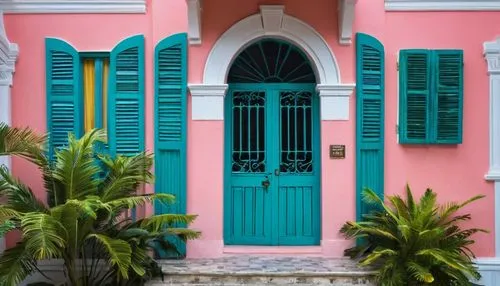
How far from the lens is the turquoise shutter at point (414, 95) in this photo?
243 inches

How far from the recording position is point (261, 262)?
5.95 meters

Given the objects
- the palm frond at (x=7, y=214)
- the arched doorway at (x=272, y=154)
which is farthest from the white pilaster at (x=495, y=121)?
the palm frond at (x=7, y=214)

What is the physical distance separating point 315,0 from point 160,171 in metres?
2.83

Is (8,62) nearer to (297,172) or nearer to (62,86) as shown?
(62,86)

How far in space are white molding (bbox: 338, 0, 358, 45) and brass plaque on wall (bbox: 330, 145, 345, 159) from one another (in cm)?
127

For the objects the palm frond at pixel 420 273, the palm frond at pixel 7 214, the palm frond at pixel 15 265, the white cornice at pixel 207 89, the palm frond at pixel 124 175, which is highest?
the white cornice at pixel 207 89

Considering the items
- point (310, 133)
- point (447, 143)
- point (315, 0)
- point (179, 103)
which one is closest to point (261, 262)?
point (310, 133)

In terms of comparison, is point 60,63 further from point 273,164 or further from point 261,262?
point 261,262

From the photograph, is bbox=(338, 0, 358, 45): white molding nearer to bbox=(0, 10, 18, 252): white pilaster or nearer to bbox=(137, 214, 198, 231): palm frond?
bbox=(137, 214, 198, 231): palm frond

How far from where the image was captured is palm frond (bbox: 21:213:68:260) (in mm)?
4648

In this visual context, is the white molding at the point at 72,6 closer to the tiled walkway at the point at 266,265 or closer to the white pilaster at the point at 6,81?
the white pilaster at the point at 6,81

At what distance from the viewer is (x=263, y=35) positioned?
629 cm

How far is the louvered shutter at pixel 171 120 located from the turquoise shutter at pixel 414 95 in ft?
8.68

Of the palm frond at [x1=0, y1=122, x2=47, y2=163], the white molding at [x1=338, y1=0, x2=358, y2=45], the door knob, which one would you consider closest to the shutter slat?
the door knob
